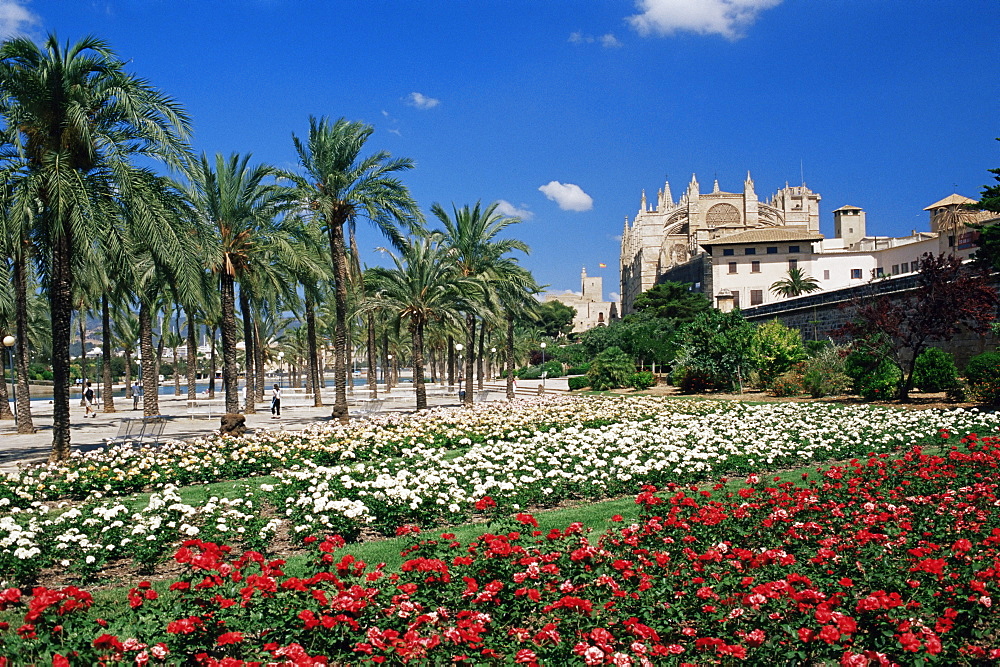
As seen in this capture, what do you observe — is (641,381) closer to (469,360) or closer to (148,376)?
(469,360)

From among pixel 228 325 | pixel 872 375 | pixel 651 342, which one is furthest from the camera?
pixel 651 342

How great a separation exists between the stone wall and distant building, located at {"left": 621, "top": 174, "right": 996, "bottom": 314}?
8.44 metres

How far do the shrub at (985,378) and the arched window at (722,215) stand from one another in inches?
3225

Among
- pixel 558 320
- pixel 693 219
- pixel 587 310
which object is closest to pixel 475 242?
pixel 693 219

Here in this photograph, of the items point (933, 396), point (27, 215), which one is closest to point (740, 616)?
point (27, 215)

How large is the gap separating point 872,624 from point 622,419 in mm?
13460

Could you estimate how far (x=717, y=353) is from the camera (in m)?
29.5

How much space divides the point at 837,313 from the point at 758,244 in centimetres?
3119

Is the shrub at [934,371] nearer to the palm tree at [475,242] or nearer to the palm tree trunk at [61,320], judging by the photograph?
the palm tree at [475,242]

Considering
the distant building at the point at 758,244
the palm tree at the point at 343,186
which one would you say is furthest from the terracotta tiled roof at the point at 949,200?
the palm tree at the point at 343,186

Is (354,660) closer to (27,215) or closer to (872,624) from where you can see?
(872,624)

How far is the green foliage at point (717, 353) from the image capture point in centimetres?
2895

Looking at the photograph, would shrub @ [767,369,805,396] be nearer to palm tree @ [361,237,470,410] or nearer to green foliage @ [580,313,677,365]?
green foliage @ [580,313,677,365]

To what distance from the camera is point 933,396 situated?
21.4 meters
